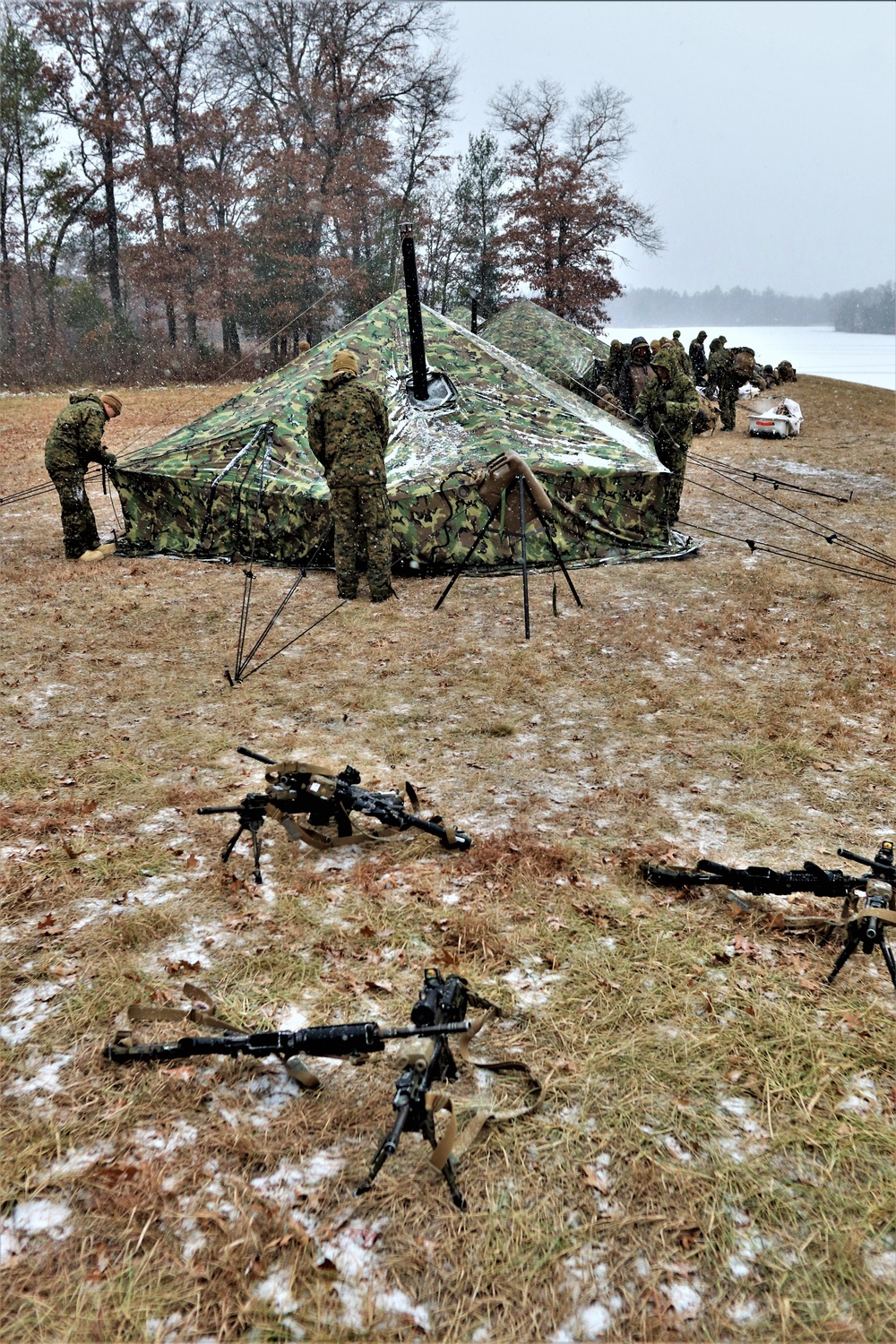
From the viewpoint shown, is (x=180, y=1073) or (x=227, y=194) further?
(x=227, y=194)

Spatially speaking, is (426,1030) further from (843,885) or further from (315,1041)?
(843,885)

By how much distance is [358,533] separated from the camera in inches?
327

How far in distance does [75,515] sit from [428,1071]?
8690mm

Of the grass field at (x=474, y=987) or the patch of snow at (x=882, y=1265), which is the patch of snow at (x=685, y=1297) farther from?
the patch of snow at (x=882, y=1265)

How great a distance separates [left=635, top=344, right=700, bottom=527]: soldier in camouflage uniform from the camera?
1022 cm

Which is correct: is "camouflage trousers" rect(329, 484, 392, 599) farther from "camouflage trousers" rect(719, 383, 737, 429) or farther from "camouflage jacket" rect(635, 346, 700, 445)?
"camouflage trousers" rect(719, 383, 737, 429)

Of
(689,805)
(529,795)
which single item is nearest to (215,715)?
(529,795)

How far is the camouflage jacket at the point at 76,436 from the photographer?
30.1ft

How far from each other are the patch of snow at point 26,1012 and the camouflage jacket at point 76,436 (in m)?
7.32

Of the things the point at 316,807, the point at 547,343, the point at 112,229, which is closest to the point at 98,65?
the point at 112,229

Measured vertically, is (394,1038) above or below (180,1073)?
above

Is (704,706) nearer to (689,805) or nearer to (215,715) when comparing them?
(689,805)

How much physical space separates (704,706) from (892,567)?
4578 millimetres

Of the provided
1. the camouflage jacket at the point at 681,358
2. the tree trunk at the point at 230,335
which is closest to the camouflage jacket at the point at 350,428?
the camouflage jacket at the point at 681,358
